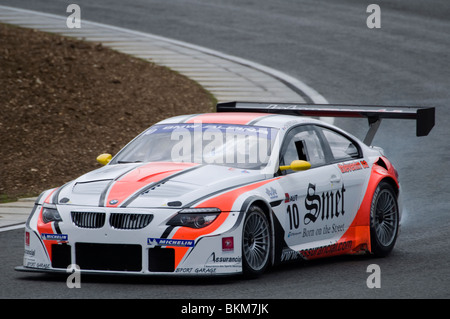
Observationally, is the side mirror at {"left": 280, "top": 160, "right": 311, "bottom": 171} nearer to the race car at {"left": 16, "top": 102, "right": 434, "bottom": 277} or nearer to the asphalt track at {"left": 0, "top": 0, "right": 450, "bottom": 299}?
the race car at {"left": 16, "top": 102, "right": 434, "bottom": 277}

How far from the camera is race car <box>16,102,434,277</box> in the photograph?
8.30 meters

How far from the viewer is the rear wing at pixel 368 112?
35.7 ft

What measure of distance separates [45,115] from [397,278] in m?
10.2

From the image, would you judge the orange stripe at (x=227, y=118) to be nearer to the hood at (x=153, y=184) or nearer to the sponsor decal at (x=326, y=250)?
the hood at (x=153, y=184)

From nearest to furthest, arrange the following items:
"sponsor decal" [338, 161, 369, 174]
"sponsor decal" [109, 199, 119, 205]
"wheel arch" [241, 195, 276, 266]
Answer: "sponsor decal" [109, 199, 119, 205] < "wheel arch" [241, 195, 276, 266] < "sponsor decal" [338, 161, 369, 174]

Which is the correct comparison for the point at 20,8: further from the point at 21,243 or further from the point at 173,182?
the point at 173,182

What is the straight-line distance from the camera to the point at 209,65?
22.6 meters

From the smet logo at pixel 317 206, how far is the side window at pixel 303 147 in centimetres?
34

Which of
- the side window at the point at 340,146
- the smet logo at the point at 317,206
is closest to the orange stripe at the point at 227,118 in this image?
the side window at the point at 340,146

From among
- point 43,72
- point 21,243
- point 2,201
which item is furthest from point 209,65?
point 21,243

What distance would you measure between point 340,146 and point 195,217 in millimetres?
2578
